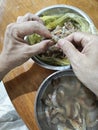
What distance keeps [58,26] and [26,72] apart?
0.22 meters

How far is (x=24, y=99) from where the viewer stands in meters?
1.10

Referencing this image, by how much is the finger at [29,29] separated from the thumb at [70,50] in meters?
0.12

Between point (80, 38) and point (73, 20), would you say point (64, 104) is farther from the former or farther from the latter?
point (73, 20)

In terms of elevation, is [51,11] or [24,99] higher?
[51,11]

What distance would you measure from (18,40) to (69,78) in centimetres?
24

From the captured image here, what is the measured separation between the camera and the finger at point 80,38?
1.00 metres

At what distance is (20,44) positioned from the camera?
111 centimetres

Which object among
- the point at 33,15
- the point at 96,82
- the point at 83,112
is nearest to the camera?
the point at 96,82

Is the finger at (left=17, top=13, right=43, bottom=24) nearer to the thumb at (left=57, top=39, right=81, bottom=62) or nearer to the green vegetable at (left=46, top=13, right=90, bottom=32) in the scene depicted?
the green vegetable at (left=46, top=13, right=90, bottom=32)

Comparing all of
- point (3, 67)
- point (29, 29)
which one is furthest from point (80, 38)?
point (3, 67)

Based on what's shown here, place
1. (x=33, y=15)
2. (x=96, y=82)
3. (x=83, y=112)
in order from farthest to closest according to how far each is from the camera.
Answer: (x=33, y=15) < (x=83, y=112) < (x=96, y=82)

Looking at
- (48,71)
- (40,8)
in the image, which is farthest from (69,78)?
(40,8)

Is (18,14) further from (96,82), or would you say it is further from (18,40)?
(96,82)

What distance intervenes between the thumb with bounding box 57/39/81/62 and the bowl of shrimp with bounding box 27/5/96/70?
0.38 feet
